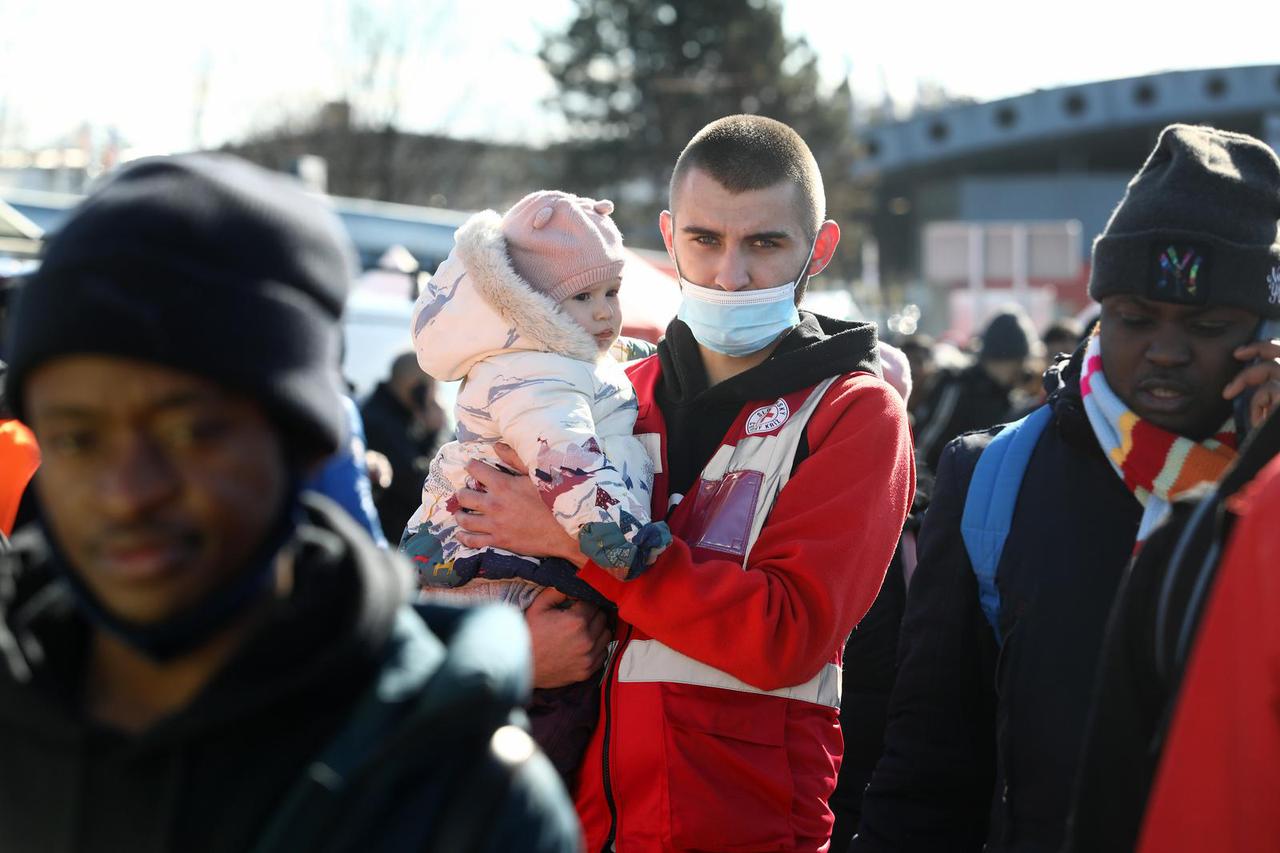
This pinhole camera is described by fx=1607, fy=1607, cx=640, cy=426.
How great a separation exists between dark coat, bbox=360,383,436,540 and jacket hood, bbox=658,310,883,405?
17.6 feet

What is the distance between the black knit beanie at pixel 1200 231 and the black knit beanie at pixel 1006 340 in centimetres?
811

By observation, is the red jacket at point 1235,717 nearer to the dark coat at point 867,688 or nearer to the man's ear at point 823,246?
the man's ear at point 823,246

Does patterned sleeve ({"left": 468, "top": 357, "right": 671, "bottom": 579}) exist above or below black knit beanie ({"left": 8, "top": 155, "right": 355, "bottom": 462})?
below

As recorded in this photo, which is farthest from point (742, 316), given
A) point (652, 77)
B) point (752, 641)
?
point (652, 77)

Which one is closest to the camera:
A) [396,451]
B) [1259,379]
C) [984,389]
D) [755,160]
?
[1259,379]

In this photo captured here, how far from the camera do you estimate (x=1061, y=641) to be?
9.72ft

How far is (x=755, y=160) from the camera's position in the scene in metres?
3.53

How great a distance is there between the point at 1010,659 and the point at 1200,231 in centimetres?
89

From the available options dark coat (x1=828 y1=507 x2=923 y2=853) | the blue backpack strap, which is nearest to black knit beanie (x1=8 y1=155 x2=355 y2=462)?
the blue backpack strap

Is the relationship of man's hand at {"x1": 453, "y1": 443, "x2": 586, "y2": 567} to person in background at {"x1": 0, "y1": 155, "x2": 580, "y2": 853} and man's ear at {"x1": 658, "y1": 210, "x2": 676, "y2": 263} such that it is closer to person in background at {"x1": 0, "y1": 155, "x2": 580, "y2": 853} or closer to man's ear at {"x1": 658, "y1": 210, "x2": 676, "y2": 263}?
man's ear at {"x1": 658, "y1": 210, "x2": 676, "y2": 263}

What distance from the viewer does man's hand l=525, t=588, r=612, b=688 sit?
132 inches

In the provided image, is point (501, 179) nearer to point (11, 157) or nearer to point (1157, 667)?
point (11, 157)

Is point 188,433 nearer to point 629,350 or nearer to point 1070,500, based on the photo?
point 1070,500

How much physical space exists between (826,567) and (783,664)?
0.68 ft
